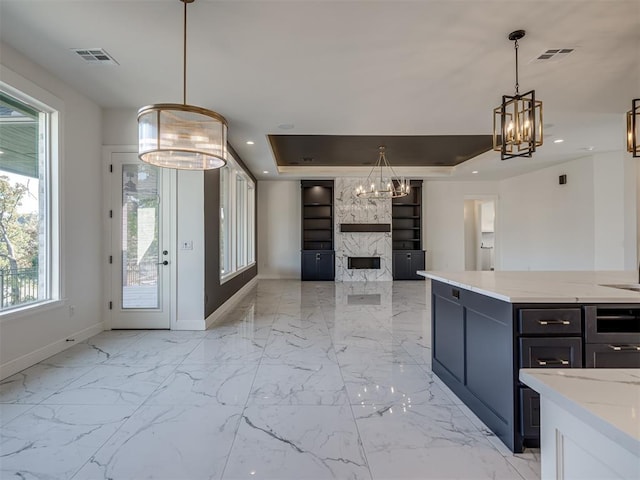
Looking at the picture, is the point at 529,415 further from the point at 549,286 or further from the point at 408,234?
the point at 408,234

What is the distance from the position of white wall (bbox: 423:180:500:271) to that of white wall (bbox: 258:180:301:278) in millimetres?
3943

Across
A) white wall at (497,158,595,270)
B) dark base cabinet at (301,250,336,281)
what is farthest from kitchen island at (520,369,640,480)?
dark base cabinet at (301,250,336,281)

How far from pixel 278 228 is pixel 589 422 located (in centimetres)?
931

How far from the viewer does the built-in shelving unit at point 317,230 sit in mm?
9320

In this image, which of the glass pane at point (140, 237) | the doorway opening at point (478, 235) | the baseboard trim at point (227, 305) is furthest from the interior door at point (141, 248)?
the doorway opening at point (478, 235)

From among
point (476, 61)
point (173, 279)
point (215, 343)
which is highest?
point (476, 61)

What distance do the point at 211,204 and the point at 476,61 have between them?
3691 mm

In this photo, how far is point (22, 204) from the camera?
320 cm

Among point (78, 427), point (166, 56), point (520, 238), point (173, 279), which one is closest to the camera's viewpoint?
point (78, 427)

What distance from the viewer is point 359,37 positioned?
107 inches

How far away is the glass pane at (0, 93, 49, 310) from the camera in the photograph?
3.02 metres

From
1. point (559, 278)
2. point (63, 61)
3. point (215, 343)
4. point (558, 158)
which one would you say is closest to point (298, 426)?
point (215, 343)

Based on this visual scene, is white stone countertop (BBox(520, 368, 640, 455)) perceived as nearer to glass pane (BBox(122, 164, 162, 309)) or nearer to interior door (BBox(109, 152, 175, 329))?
interior door (BBox(109, 152, 175, 329))

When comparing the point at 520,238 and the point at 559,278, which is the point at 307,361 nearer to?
the point at 559,278
